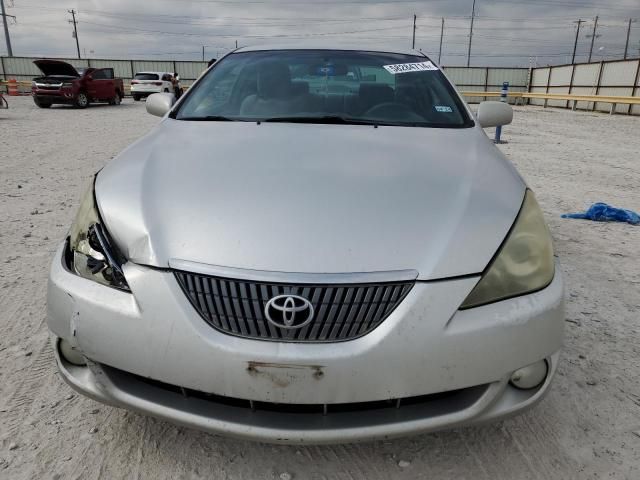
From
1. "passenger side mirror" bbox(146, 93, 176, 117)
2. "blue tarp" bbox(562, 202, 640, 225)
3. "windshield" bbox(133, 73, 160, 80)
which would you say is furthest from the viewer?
"windshield" bbox(133, 73, 160, 80)

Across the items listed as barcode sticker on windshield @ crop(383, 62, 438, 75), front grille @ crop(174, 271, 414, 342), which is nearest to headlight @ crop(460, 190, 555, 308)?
front grille @ crop(174, 271, 414, 342)

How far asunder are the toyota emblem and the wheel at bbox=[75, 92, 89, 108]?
697 inches

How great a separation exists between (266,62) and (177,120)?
656 mm

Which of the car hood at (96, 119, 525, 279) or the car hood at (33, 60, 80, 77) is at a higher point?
the car hood at (96, 119, 525, 279)

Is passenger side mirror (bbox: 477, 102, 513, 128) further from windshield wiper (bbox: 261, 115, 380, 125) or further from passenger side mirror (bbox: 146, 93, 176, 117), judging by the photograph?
passenger side mirror (bbox: 146, 93, 176, 117)

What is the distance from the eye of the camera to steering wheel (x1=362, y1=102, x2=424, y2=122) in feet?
7.95

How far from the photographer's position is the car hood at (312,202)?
1354 millimetres

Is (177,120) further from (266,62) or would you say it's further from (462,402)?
(462,402)

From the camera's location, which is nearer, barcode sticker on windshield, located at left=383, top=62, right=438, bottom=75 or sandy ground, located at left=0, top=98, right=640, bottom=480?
sandy ground, located at left=0, top=98, right=640, bottom=480

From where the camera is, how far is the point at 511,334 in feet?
4.39

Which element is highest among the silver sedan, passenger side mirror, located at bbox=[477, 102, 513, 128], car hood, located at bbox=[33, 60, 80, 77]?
passenger side mirror, located at bbox=[477, 102, 513, 128]

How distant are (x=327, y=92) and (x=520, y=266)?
4.84ft

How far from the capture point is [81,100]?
1675cm

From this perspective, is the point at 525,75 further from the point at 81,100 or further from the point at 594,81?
the point at 81,100
